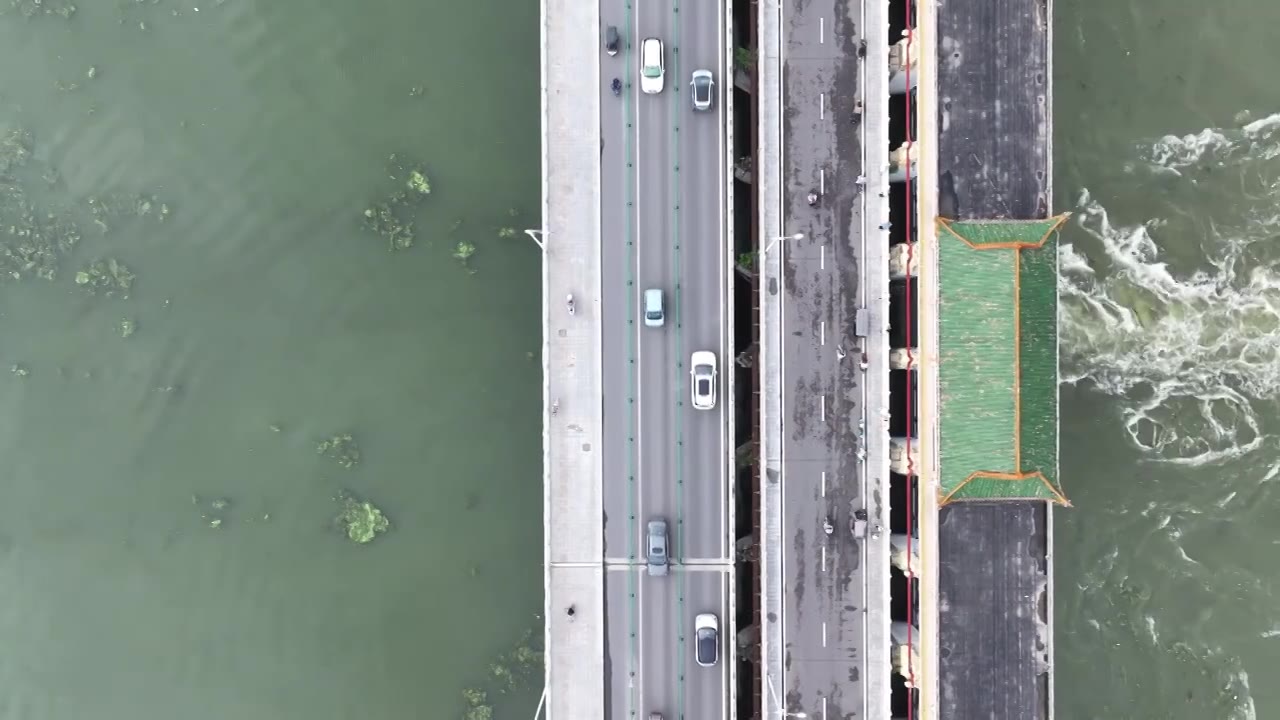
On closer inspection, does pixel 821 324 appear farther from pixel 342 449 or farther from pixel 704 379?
pixel 342 449

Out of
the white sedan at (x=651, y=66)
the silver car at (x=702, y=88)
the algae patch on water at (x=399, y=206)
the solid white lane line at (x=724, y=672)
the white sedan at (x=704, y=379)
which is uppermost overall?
the white sedan at (x=651, y=66)

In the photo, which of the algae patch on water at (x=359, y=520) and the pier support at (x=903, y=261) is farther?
the algae patch on water at (x=359, y=520)

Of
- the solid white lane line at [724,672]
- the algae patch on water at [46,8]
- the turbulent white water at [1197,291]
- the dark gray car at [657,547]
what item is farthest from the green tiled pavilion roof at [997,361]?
the algae patch on water at [46,8]

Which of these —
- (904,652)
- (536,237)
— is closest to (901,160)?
(536,237)

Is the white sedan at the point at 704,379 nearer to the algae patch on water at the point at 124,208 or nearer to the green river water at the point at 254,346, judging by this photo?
the green river water at the point at 254,346

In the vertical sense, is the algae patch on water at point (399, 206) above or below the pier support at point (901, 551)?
above

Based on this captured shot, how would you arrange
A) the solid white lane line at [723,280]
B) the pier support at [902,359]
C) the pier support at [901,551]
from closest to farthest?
the pier support at [902,359] < the pier support at [901,551] < the solid white lane line at [723,280]
